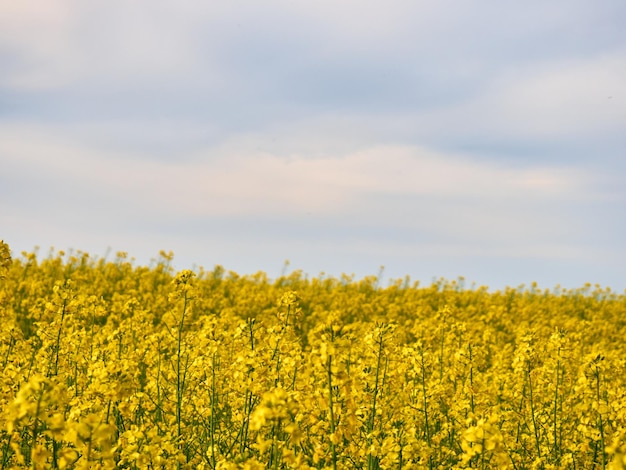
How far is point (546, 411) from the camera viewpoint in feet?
20.4

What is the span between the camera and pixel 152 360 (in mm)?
6906

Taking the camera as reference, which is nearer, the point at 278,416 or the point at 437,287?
the point at 278,416

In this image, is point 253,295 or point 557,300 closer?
point 253,295

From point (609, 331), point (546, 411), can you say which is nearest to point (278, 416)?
point (546, 411)

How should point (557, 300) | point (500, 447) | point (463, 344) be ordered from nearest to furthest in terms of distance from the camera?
point (500, 447) → point (463, 344) → point (557, 300)

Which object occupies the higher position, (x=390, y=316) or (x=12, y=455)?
(x=390, y=316)

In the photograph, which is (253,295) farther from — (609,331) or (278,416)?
(278,416)

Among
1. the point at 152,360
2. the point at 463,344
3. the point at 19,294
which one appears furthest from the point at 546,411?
the point at 19,294

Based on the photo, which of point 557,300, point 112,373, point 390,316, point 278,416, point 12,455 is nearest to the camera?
point 278,416

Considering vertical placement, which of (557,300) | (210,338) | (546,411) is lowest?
(546,411)

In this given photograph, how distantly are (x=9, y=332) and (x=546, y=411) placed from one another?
5061mm

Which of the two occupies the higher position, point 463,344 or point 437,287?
point 437,287

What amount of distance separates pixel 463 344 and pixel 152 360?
340 centimetres

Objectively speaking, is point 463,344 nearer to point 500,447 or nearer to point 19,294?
point 500,447
